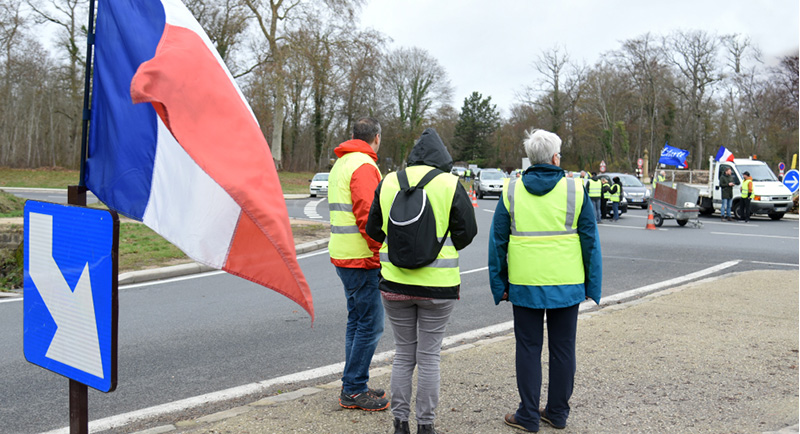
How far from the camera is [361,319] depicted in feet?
14.9

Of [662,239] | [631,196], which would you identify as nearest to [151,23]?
[662,239]

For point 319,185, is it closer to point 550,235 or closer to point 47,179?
point 47,179

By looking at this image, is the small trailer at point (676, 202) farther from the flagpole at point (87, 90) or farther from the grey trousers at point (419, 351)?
the flagpole at point (87, 90)

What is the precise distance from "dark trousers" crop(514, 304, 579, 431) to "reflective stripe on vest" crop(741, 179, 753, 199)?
72.4 feet

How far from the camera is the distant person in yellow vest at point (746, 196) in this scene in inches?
923

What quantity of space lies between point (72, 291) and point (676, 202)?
67.1 feet

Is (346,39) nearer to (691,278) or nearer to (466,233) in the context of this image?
(691,278)

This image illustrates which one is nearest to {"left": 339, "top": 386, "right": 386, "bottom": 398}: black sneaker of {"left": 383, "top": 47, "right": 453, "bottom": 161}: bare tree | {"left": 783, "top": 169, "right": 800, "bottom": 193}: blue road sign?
{"left": 783, "top": 169, "right": 800, "bottom": 193}: blue road sign

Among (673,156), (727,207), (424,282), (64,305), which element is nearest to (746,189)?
(727,207)

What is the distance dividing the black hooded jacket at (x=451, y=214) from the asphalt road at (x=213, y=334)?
2049 millimetres

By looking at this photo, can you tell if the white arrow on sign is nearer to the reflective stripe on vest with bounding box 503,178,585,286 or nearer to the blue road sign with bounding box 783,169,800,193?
the reflective stripe on vest with bounding box 503,178,585,286

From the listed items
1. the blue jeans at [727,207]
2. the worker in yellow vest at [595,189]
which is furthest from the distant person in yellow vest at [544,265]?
the blue jeans at [727,207]

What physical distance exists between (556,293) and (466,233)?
27.1 inches

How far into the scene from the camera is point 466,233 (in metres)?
3.88
